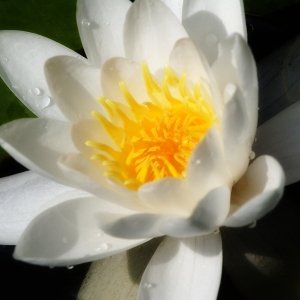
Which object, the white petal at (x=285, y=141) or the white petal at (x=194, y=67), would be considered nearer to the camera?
the white petal at (x=194, y=67)

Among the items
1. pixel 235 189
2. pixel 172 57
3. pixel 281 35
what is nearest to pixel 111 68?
pixel 172 57

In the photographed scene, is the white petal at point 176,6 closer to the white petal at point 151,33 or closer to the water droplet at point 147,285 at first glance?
the white petal at point 151,33

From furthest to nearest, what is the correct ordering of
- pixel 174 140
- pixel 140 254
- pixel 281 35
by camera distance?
pixel 281 35
pixel 140 254
pixel 174 140

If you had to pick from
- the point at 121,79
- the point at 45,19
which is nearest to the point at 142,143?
the point at 121,79

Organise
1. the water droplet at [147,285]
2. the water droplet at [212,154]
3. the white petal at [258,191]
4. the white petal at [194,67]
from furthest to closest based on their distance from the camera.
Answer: the water droplet at [147,285] → the white petal at [194,67] → the water droplet at [212,154] → the white petal at [258,191]

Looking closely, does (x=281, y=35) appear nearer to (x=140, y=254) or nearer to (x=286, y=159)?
(x=286, y=159)

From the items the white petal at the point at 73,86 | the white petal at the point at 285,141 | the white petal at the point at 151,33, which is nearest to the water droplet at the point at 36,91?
the white petal at the point at 73,86
